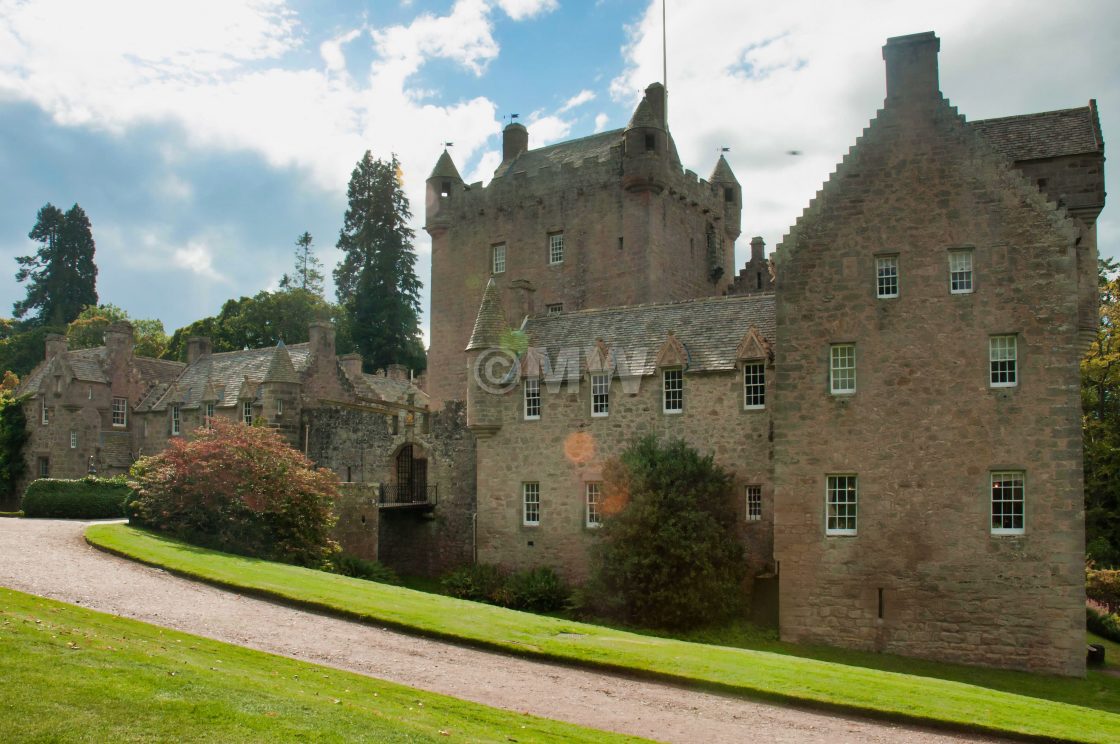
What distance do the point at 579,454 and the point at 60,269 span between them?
67342 millimetres

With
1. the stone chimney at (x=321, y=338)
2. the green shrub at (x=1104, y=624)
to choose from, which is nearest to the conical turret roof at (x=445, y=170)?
the stone chimney at (x=321, y=338)

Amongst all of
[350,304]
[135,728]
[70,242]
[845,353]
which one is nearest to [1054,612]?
[845,353]

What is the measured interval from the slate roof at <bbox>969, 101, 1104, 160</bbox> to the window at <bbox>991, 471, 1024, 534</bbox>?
8.68 meters

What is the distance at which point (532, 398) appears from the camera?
3222 centimetres

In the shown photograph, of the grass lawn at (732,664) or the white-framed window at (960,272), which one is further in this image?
the white-framed window at (960,272)

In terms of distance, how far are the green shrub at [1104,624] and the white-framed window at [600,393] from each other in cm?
1766

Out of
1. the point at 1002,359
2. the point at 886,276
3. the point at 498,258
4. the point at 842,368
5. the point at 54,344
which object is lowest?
the point at 842,368

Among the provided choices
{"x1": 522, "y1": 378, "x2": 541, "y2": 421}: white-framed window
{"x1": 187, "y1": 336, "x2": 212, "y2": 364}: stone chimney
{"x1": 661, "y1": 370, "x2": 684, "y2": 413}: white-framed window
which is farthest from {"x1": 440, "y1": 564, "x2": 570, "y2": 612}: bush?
{"x1": 187, "y1": 336, "x2": 212, "y2": 364}: stone chimney

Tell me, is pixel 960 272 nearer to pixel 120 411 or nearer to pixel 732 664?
pixel 732 664

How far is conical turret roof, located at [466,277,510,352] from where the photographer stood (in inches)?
1298

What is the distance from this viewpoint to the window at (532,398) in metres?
32.1

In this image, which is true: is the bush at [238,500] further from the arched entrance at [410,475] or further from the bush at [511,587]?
the arched entrance at [410,475]

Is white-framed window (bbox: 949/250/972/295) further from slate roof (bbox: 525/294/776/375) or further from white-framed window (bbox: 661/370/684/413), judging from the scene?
white-framed window (bbox: 661/370/684/413)

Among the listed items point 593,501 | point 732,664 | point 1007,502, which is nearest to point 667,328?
point 593,501
